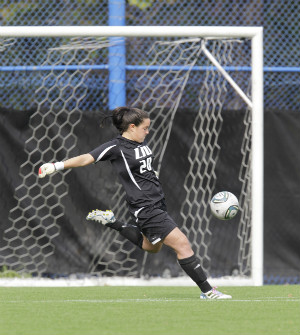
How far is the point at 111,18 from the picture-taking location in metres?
9.39

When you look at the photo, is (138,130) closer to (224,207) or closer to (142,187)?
(142,187)

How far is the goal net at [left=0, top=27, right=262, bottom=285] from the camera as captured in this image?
28.1 ft

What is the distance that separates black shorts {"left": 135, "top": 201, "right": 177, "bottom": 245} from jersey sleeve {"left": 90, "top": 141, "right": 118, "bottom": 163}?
0.52 meters

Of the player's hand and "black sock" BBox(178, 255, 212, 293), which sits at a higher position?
the player's hand

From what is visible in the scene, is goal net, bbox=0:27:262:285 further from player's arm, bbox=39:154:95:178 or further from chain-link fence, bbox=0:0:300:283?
player's arm, bbox=39:154:95:178

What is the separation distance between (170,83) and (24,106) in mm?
1626

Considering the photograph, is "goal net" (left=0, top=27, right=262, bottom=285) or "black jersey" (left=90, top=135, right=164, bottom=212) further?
"goal net" (left=0, top=27, right=262, bottom=285)

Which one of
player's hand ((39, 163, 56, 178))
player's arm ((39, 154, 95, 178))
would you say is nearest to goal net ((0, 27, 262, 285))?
player's arm ((39, 154, 95, 178))
